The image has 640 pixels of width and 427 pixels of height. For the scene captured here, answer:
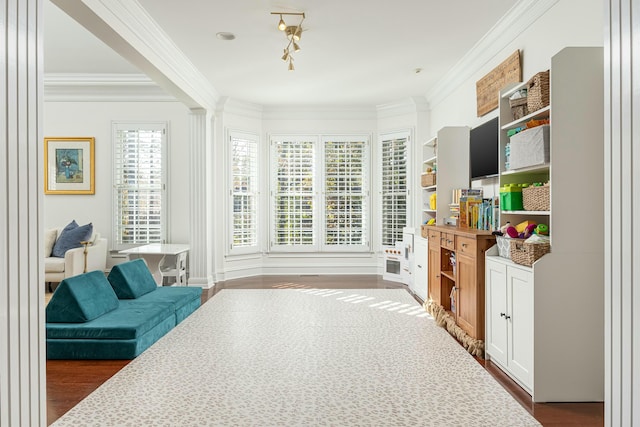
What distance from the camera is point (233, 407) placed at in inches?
96.5

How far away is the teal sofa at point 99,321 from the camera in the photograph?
3256 mm

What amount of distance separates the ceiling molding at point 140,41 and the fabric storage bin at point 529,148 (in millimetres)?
3043

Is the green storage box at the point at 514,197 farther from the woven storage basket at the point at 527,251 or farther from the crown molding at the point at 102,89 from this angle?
the crown molding at the point at 102,89

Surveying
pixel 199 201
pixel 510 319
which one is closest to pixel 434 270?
pixel 510 319

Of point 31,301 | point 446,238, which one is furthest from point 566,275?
point 31,301

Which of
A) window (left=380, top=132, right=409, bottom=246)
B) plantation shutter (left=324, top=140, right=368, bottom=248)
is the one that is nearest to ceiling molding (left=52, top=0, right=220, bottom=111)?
plantation shutter (left=324, top=140, right=368, bottom=248)

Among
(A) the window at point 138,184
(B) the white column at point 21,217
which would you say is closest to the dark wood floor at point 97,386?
(B) the white column at point 21,217

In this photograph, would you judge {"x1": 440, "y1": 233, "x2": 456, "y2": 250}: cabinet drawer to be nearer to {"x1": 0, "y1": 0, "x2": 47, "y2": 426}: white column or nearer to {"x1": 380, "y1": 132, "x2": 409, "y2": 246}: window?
{"x1": 380, "y1": 132, "x2": 409, "y2": 246}: window

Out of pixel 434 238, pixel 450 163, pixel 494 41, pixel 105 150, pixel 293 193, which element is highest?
pixel 494 41

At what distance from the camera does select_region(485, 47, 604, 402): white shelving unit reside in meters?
2.50

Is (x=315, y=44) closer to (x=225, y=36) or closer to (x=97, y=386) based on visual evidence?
(x=225, y=36)

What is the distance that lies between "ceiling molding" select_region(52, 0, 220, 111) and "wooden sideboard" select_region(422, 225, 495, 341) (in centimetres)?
326

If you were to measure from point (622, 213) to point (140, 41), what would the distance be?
3860mm

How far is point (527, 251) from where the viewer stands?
102 inches
